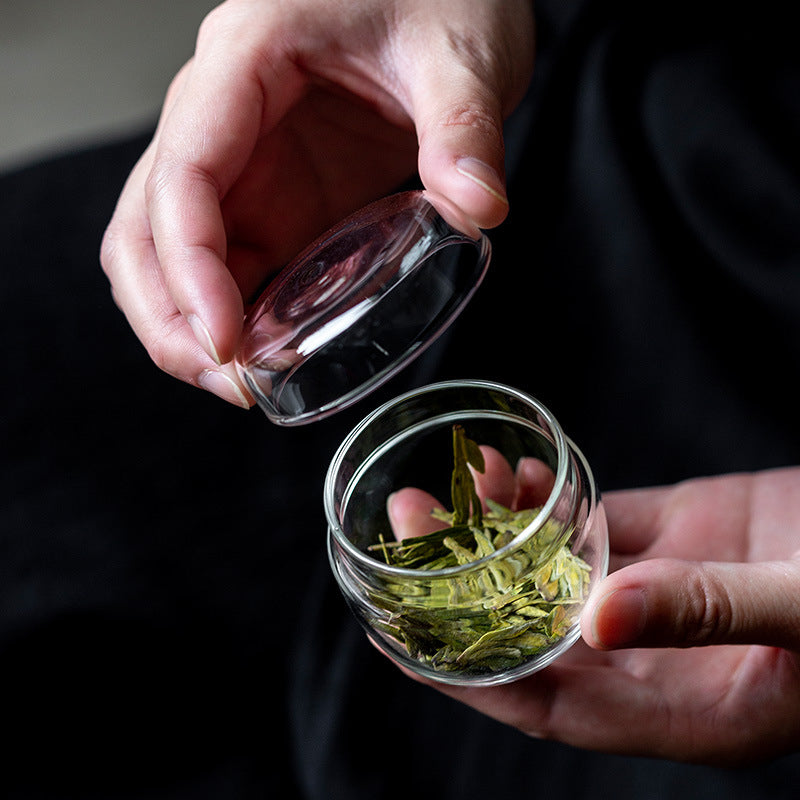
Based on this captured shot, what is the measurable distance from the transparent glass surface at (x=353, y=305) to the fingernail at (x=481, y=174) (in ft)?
0.16

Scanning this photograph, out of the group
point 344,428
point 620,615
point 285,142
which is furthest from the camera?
point 344,428

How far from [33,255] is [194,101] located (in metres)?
0.55

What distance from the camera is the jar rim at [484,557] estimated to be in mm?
770

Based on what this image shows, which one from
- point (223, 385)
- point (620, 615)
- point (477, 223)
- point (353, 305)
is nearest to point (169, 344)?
point (223, 385)

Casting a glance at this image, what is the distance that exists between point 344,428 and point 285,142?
16.4 inches

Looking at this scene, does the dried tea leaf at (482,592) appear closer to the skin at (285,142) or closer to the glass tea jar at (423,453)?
the glass tea jar at (423,453)

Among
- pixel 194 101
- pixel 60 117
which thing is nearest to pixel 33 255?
pixel 194 101

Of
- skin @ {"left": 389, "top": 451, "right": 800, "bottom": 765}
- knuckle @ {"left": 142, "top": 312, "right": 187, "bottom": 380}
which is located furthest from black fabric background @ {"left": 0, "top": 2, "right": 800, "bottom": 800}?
knuckle @ {"left": 142, "top": 312, "right": 187, "bottom": 380}

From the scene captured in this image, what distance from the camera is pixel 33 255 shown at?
144 centimetres

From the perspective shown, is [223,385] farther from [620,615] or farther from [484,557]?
[620,615]

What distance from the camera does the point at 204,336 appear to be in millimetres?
885

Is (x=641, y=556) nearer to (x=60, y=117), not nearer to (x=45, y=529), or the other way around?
(x=45, y=529)

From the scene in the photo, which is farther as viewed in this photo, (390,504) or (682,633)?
(390,504)

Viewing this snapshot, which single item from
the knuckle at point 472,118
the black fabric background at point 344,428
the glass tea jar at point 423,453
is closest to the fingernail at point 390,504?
the glass tea jar at point 423,453
